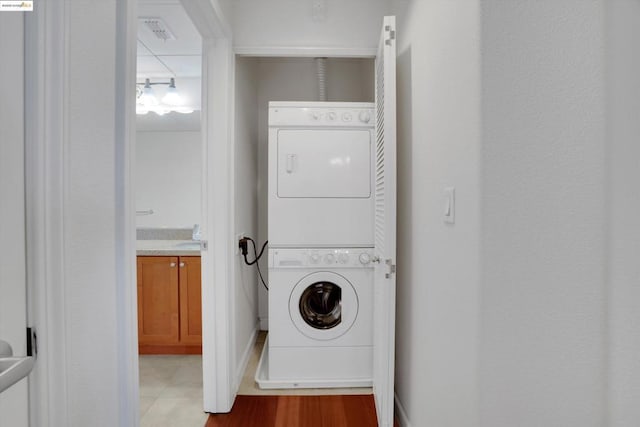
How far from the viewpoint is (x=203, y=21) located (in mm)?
1671

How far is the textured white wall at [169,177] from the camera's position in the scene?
3039mm

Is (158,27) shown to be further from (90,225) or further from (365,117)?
(90,225)

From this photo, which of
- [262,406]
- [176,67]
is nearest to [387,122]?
[262,406]

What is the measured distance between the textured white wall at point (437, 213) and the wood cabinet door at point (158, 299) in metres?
1.72

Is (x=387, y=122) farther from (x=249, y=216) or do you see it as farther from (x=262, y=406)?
(x=262, y=406)

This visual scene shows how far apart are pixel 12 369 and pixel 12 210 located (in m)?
0.28

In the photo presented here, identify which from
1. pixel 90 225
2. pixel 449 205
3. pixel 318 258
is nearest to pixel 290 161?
pixel 318 258

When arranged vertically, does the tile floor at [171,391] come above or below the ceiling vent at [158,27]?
below

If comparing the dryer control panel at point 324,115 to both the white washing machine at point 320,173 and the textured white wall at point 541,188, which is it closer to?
the white washing machine at point 320,173

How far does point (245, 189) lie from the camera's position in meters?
2.47

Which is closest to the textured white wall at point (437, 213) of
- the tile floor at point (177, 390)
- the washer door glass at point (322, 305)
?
the washer door glass at point (322, 305)

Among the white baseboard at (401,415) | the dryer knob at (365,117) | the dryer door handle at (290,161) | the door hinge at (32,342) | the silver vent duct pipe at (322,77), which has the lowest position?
the white baseboard at (401,415)

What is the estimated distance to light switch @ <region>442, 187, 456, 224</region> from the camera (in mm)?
1097

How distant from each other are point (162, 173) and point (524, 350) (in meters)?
3.04
